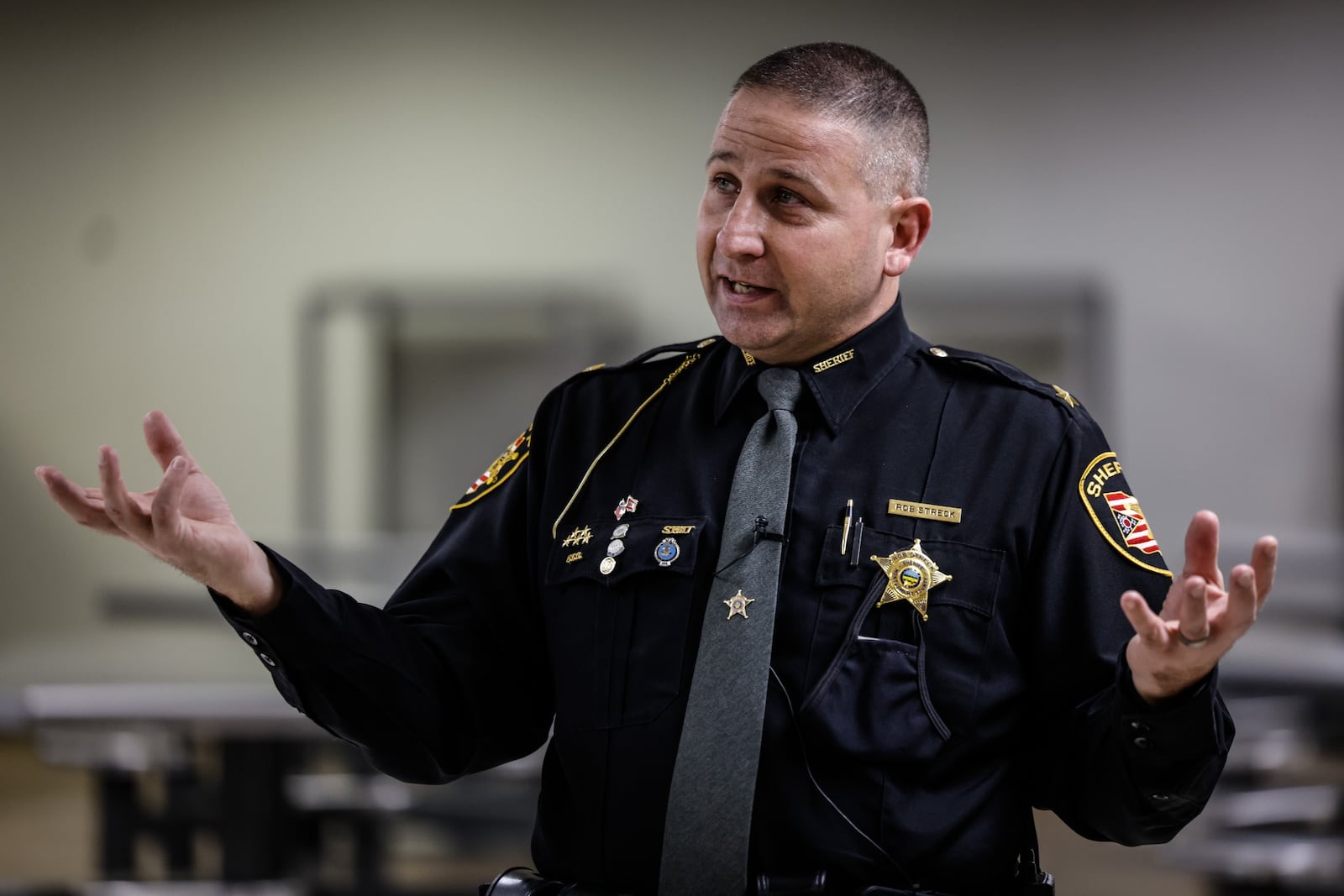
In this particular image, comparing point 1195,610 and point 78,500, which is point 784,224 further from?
point 78,500

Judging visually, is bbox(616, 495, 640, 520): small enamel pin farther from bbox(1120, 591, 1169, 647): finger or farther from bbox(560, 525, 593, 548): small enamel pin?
bbox(1120, 591, 1169, 647): finger

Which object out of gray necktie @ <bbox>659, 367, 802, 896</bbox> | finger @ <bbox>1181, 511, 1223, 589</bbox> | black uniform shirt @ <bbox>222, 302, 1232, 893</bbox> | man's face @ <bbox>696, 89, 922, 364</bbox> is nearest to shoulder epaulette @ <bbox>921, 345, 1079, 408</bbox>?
black uniform shirt @ <bbox>222, 302, 1232, 893</bbox>

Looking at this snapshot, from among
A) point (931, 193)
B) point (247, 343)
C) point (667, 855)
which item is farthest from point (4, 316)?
point (667, 855)

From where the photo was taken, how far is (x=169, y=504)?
3.86ft

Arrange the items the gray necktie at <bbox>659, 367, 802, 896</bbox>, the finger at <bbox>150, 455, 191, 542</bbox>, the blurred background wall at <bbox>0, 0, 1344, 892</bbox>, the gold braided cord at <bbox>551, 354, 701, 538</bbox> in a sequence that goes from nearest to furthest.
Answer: the finger at <bbox>150, 455, 191, 542</bbox>, the gray necktie at <bbox>659, 367, 802, 896</bbox>, the gold braided cord at <bbox>551, 354, 701, 538</bbox>, the blurred background wall at <bbox>0, 0, 1344, 892</bbox>

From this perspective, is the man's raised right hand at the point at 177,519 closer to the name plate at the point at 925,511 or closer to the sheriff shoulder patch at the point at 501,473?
the sheriff shoulder patch at the point at 501,473

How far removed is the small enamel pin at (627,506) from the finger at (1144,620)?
0.51 meters

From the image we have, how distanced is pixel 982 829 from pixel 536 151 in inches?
208

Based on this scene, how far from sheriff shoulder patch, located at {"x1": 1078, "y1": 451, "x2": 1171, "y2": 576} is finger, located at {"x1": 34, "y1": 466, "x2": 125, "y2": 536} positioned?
89 centimetres

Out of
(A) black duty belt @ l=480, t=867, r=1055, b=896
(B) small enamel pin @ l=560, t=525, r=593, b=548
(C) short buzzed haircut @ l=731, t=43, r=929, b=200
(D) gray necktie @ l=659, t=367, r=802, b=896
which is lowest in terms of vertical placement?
(A) black duty belt @ l=480, t=867, r=1055, b=896

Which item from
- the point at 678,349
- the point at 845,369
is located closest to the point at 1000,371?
the point at 845,369

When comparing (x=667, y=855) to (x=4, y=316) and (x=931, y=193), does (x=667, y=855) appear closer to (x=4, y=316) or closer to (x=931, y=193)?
(x=931, y=193)

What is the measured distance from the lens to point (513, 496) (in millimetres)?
1547

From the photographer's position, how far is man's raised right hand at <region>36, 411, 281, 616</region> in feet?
3.86
